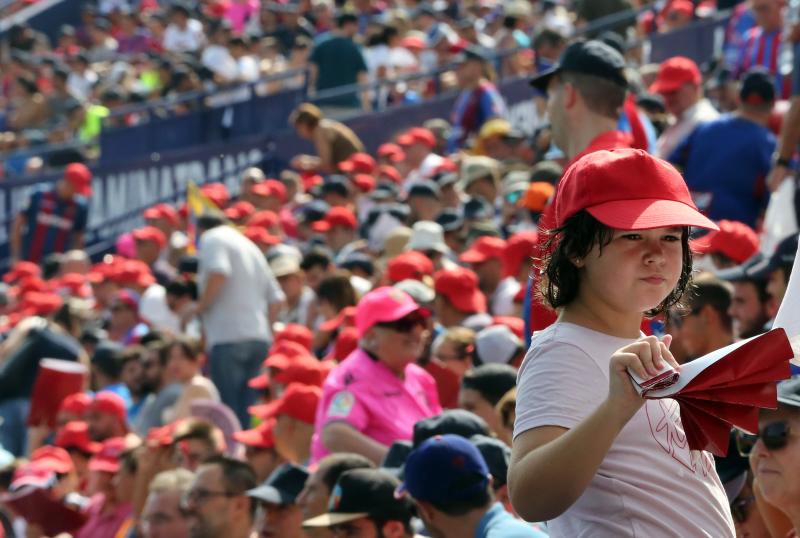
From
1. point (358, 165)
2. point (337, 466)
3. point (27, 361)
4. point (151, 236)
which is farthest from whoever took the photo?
point (151, 236)

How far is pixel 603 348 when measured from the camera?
2.72 m

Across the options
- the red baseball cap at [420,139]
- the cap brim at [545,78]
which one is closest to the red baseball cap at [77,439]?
the cap brim at [545,78]

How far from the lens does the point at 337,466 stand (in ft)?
17.9

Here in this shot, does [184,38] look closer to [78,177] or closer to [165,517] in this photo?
[78,177]

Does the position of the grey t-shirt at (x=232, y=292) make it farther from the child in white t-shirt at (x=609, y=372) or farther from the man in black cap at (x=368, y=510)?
the child in white t-shirt at (x=609, y=372)

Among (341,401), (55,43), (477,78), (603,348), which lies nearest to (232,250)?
(341,401)

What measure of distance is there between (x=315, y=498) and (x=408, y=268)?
3.21 metres

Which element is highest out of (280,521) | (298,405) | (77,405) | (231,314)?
(280,521)

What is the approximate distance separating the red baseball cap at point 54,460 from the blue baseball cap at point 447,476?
417 cm

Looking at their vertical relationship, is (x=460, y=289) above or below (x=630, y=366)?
below

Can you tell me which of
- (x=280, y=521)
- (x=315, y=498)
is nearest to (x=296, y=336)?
(x=280, y=521)

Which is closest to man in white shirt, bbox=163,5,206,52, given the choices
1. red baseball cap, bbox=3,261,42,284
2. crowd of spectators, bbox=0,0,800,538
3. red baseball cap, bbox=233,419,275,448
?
crowd of spectators, bbox=0,0,800,538

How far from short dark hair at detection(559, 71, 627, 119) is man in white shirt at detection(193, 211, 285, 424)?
5.18 meters

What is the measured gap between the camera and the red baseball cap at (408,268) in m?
8.57
